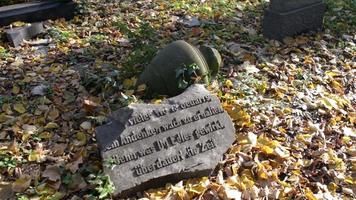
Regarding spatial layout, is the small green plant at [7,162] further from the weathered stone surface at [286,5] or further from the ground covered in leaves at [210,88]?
the weathered stone surface at [286,5]

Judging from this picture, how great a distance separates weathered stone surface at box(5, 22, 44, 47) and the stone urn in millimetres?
2132

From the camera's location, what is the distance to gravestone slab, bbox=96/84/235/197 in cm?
328

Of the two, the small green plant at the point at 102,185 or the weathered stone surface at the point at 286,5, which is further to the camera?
the weathered stone surface at the point at 286,5

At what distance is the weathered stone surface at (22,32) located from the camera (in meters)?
5.48

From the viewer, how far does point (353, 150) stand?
3.97 metres

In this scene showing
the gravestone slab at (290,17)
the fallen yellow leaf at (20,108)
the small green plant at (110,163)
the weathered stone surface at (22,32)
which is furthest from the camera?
the gravestone slab at (290,17)

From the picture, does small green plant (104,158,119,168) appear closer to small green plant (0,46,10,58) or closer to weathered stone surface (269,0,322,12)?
small green plant (0,46,10,58)

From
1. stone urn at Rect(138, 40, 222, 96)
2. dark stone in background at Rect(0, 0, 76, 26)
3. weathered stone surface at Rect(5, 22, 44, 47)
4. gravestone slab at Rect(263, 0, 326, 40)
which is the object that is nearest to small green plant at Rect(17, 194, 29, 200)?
stone urn at Rect(138, 40, 222, 96)

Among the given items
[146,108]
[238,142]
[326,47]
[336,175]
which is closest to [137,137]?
[146,108]

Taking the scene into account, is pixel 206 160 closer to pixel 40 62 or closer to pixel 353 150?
pixel 353 150

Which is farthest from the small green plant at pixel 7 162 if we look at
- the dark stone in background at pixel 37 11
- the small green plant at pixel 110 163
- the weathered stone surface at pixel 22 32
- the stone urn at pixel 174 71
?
the dark stone in background at pixel 37 11

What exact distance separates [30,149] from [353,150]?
2930mm

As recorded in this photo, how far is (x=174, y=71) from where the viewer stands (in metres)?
4.16

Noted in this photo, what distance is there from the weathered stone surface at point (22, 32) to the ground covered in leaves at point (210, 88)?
10 centimetres
